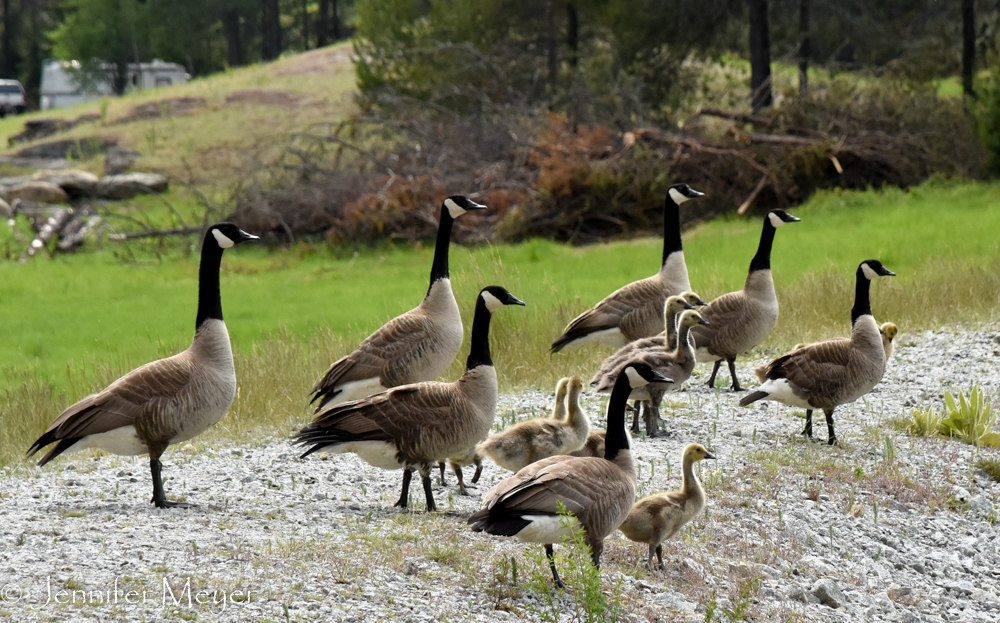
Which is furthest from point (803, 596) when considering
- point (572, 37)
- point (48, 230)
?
point (572, 37)

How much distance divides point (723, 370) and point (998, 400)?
3.62m

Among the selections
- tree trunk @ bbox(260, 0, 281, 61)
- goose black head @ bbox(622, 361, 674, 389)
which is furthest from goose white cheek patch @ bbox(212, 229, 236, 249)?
tree trunk @ bbox(260, 0, 281, 61)

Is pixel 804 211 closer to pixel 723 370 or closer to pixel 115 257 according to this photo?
pixel 723 370

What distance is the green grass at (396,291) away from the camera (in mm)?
13555

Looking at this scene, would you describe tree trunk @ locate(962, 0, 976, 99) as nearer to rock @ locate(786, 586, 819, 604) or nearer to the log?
the log

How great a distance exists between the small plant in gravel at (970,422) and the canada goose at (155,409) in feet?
24.7

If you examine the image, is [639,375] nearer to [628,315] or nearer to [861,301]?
[861,301]

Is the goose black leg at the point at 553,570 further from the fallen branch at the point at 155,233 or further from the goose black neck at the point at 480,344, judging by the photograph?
the fallen branch at the point at 155,233

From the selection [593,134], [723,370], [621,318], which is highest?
[593,134]

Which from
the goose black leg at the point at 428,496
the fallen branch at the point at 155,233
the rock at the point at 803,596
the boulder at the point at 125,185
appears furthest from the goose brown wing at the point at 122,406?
the boulder at the point at 125,185

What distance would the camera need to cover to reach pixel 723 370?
47.7 ft

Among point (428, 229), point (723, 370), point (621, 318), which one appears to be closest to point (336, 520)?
point (621, 318)

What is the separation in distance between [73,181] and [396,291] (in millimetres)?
25307

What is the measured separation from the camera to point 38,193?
40.2m
